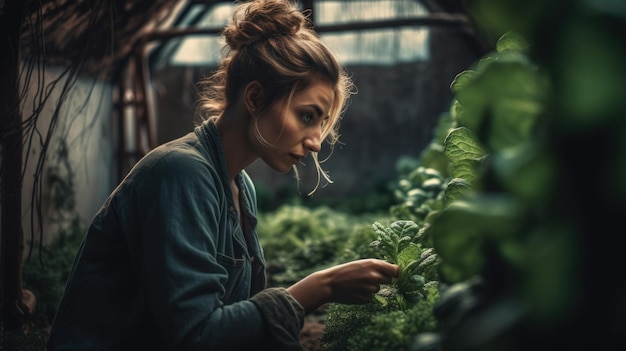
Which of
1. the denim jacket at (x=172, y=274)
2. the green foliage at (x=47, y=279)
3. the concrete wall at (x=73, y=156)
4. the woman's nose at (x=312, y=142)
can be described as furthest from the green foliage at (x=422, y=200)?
the concrete wall at (x=73, y=156)

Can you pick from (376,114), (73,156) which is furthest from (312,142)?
(376,114)

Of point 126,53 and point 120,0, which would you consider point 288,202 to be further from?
point 120,0

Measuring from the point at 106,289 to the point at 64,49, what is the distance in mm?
4299

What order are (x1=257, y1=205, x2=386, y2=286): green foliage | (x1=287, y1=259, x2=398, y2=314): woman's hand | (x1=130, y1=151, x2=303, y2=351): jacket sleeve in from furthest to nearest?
(x1=257, y1=205, x2=386, y2=286): green foliage
(x1=287, y1=259, x2=398, y2=314): woman's hand
(x1=130, y1=151, x2=303, y2=351): jacket sleeve

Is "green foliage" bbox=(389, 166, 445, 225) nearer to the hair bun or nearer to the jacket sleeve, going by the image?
the hair bun

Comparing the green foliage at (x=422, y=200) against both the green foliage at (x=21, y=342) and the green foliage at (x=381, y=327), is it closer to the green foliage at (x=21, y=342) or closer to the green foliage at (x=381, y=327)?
the green foliage at (x=381, y=327)

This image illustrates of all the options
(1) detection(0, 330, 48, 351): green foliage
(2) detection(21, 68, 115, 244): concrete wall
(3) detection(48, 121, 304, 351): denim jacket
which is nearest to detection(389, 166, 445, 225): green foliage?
(3) detection(48, 121, 304, 351): denim jacket

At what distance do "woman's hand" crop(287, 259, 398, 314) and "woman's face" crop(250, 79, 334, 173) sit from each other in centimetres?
41

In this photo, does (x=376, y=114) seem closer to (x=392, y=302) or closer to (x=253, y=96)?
(x=253, y=96)

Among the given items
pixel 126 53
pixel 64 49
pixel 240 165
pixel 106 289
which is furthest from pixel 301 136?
pixel 126 53

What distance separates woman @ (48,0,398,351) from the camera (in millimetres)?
1726

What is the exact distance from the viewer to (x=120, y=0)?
206 inches

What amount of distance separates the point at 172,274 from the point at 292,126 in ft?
2.07

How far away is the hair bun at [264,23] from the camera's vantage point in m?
2.16
